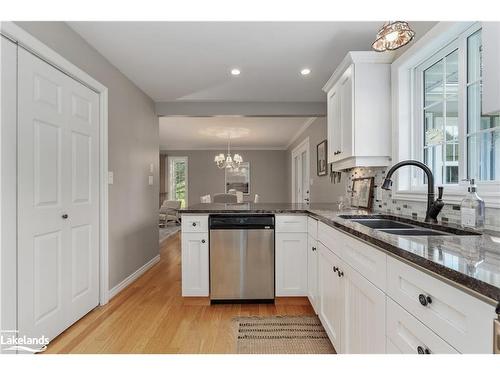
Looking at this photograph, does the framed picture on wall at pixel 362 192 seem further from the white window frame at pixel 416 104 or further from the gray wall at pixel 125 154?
the gray wall at pixel 125 154

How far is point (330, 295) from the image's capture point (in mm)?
1732

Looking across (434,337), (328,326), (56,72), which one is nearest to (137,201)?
(56,72)

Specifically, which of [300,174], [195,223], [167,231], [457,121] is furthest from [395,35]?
[167,231]

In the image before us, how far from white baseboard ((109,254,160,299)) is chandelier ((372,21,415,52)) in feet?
9.98

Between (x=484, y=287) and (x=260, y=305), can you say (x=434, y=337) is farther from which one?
(x=260, y=305)

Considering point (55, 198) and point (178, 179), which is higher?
point (178, 179)

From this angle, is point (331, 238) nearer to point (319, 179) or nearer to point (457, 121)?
point (457, 121)

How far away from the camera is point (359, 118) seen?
84.5 inches

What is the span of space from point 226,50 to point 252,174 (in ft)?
21.3

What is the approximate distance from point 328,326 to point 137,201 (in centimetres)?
261

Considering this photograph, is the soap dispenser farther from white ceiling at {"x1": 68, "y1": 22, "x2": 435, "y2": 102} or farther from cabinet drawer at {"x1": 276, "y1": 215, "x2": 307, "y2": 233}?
cabinet drawer at {"x1": 276, "y1": 215, "x2": 307, "y2": 233}

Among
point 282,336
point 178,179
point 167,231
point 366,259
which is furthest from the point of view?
point 178,179

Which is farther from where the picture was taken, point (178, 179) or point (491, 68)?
point (178, 179)
